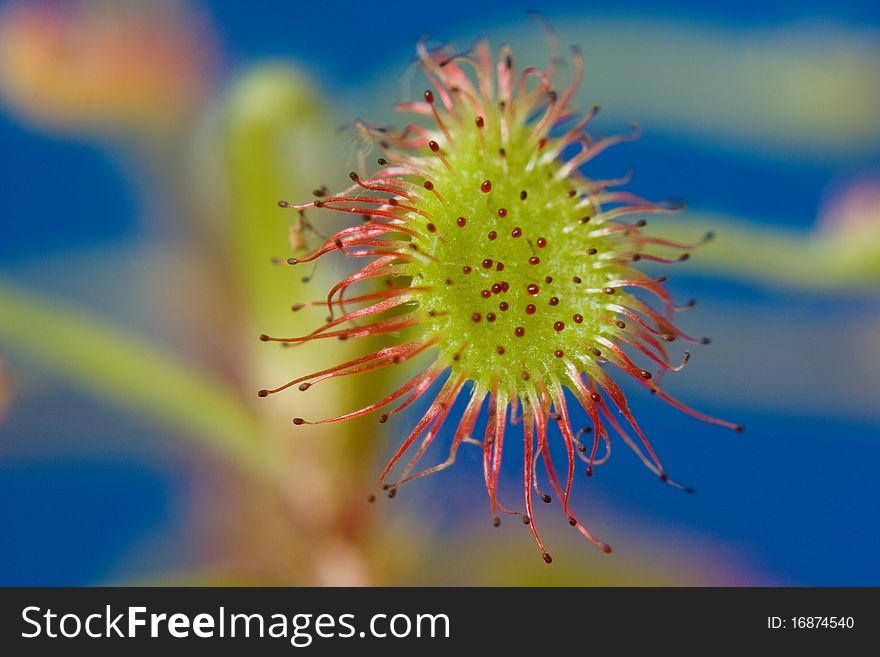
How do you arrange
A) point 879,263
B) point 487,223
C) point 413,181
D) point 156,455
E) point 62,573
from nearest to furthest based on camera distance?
point 487,223 → point 413,181 → point 879,263 → point 62,573 → point 156,455

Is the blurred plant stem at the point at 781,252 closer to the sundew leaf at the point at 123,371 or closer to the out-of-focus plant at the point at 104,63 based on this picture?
the sundew leaf at the point at 123,371

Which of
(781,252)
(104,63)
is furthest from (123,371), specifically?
(781,252)

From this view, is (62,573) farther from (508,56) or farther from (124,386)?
(508,56)

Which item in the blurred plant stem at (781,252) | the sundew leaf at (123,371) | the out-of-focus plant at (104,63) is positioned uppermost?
the out-of-focus plant at (104,63)

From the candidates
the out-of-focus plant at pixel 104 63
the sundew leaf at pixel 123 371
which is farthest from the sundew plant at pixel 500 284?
the out-of-focus plant at pixel 104 63

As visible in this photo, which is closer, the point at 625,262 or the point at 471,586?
the point at 625,262

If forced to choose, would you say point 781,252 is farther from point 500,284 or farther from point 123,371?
point 123,371

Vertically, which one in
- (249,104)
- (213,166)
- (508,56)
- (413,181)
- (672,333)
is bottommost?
(672,333)

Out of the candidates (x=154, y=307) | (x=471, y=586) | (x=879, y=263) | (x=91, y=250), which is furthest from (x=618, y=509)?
(x=91, y=250)
